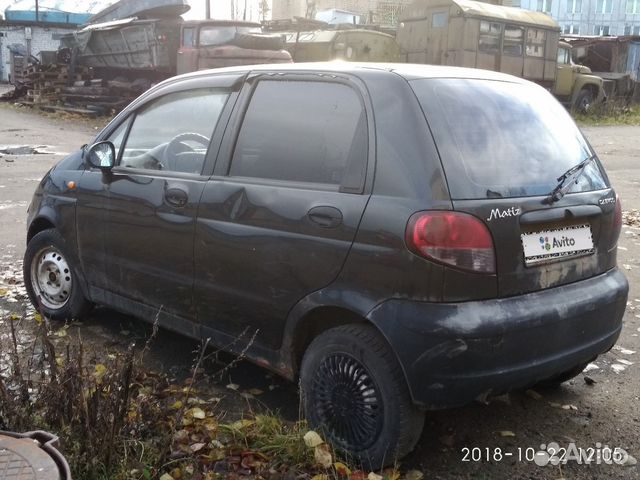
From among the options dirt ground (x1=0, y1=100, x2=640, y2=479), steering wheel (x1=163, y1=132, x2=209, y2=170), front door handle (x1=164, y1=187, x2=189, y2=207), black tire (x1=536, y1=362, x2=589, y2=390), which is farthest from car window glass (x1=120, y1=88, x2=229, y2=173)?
black tire (x1=536, y1=362, x2=589, y2=390)

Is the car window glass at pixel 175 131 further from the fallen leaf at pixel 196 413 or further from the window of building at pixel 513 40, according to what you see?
the window of building at pixel 513 40

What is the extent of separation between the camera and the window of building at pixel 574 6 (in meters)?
79.2

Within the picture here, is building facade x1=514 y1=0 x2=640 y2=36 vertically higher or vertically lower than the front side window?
higher

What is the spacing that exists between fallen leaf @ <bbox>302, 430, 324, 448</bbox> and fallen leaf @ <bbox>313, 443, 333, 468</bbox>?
2 centimetres

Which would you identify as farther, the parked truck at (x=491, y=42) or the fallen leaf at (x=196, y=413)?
the parked truck at (x=491, y=42)

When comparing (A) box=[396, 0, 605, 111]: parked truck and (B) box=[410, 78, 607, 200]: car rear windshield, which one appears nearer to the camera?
(B) box=[410, 78, 607, 200]: car rear windshield

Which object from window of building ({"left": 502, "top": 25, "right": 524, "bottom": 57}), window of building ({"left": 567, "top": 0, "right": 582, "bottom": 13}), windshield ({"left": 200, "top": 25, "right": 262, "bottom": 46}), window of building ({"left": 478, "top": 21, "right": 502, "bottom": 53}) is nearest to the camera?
windshield ({"left": 200, "top": 25, "right": 262, "bottom": 46})

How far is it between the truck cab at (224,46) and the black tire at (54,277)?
12.7 meters

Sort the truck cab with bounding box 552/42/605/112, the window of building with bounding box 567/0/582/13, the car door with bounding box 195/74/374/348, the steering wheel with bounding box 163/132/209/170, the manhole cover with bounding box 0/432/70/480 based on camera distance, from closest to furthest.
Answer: the manhole cover with bounding box 0/432/70/480
the car door with bounding box 195/74/374/348
the steering wheel with bounding box 163/132/209/170
the truck cab with bounding box 552/42/605/112
the window of building with bounding box 567/0/582/13

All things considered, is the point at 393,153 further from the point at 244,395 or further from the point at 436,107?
the point at 244,395

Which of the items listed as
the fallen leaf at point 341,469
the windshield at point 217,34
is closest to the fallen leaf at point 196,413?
the fallen leaf at point 341,469

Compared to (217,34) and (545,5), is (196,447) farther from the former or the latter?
(545,5)

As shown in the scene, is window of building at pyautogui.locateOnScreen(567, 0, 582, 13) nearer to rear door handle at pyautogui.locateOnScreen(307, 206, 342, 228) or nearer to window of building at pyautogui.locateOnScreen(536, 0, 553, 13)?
window of building at pyautogui.locateOnScreen(536, 0, 553, 13)

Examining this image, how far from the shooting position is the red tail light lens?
2785mm
